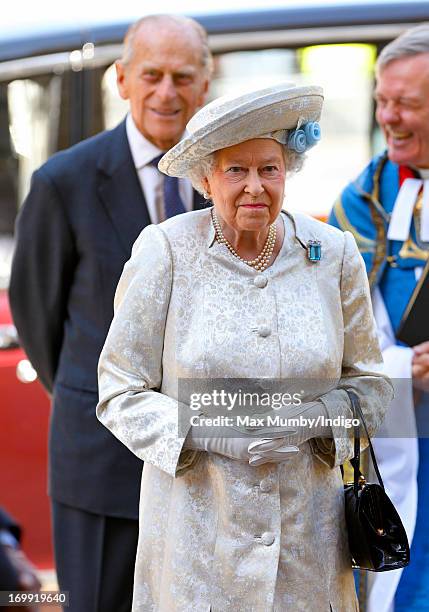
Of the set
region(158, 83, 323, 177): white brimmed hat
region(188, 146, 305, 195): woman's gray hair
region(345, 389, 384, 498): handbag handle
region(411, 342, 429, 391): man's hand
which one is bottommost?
region(411, 342, 429, 391): man's hand

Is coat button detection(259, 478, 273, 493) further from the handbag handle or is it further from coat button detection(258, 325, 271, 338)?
coat button detection(258, 325, 271, 338)

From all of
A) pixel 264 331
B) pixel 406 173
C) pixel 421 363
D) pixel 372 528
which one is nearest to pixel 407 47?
pixel 406 173

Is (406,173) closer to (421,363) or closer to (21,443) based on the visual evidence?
(421,363)

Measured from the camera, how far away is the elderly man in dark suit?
12.5 ft

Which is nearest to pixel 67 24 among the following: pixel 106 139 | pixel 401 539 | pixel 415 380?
pixel 106 139

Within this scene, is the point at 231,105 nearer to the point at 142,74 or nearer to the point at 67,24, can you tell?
the point at 142,74

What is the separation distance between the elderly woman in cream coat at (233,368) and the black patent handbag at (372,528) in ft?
0.12

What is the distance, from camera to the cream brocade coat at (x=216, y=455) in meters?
2.80

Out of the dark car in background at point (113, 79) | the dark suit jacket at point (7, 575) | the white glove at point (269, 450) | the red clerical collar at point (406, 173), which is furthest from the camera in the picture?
the dark car in background at point (113, 79)

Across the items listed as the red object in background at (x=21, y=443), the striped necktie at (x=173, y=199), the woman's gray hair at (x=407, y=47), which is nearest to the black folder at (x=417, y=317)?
the woman's gray hair at (x=407, y=47)

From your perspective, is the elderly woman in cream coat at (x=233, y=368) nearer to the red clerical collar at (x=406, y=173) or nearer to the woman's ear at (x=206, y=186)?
the woman's ear at (x=206, y=186)

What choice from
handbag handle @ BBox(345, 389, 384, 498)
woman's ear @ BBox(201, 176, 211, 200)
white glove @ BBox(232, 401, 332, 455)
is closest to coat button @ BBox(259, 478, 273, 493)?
white glove @ BBox(232, 401, 332, 455)

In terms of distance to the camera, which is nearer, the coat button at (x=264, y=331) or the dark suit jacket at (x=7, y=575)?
the dark suit jacket at (x=7, y=575)

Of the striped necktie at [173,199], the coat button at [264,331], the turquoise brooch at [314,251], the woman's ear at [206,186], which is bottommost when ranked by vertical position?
the coat button at [264,331]
